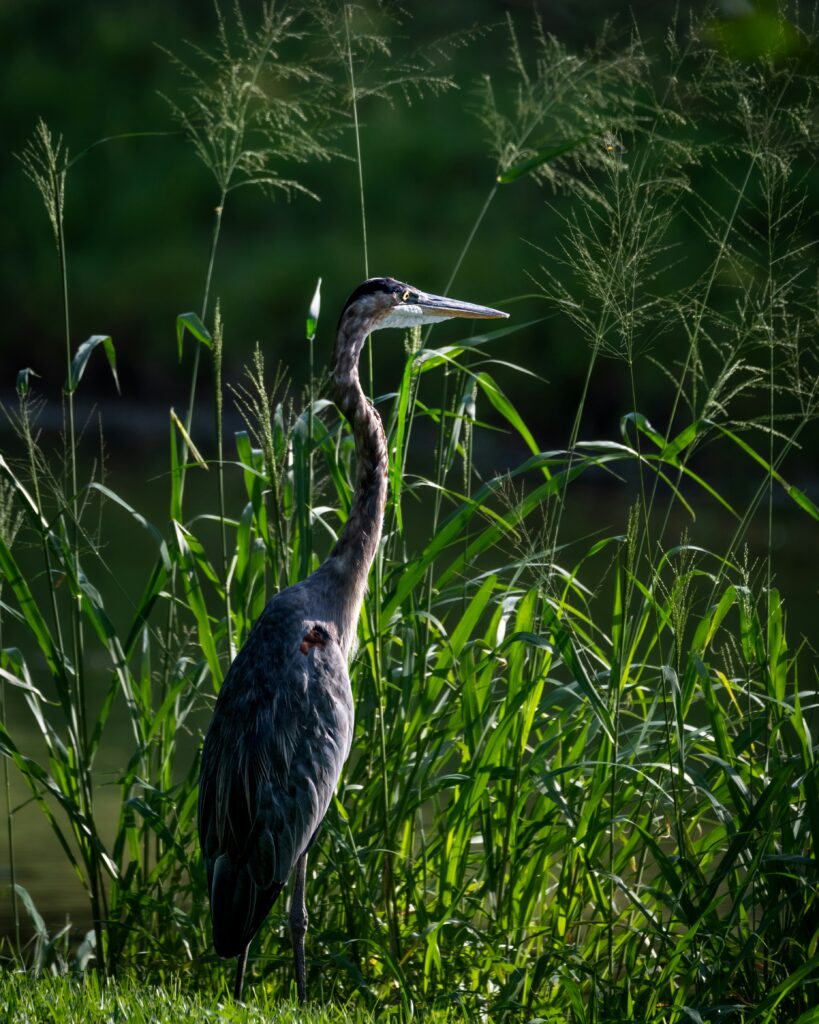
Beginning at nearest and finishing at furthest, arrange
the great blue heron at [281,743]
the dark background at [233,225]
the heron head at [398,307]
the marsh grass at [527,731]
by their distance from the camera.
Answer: the marsh grass at [527,731]
the great blue heron at [281,743]
the heron head at [398,307]
the dark background at [233,225]

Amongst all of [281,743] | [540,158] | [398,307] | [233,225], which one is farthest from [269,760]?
[233,225]

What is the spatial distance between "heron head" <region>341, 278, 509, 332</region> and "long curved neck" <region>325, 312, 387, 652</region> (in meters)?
0.06

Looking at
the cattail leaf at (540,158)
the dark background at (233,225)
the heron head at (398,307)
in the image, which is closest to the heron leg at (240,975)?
the heron head at (398,307)

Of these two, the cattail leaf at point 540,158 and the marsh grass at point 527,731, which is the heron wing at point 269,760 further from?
the cattail leaf at point 540,158

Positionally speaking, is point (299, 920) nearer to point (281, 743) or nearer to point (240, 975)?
point (240, 975)

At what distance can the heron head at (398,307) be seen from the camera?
11.8ft

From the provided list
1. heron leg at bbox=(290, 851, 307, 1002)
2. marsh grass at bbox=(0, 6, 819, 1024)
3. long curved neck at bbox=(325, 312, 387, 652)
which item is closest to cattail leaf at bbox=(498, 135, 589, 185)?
marsh grass at bbox=(0, 6, 819, 1024)

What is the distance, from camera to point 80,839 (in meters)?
3.51

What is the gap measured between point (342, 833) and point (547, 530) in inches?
33.2

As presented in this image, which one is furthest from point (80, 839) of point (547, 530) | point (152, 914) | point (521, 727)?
point (547, 530)

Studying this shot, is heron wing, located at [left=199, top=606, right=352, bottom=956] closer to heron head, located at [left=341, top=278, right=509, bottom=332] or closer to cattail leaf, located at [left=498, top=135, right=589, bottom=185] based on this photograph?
heron head, located at [left=341, top=278, right=509, bottom=332]

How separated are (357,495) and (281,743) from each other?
23.3 inches

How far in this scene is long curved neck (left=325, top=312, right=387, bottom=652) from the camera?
3.48 meters

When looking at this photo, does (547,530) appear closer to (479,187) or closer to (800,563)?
(800,563)
